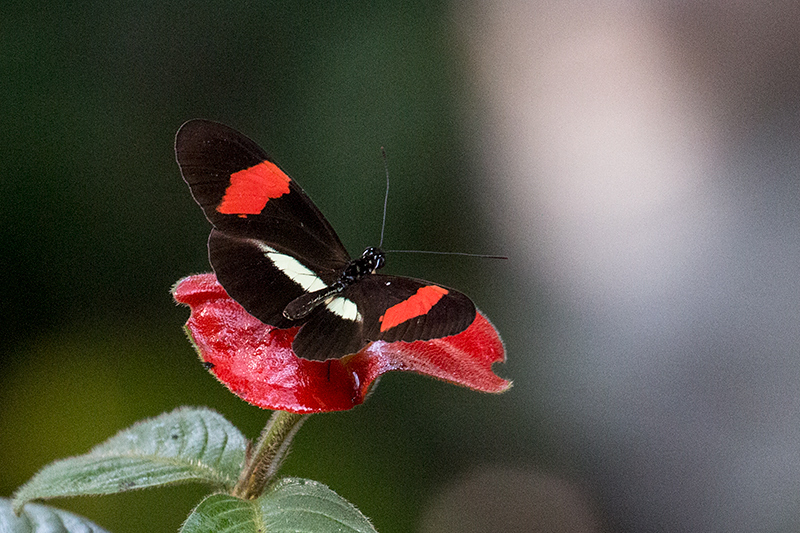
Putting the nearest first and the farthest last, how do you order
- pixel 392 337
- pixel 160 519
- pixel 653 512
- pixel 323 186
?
1. pixel 392 337
2. pixel 160 519
3. pixel 653 512
4. pixel 323 186

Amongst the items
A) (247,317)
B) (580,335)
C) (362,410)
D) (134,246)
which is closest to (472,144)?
(580,335)

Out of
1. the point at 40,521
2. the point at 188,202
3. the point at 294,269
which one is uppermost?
the point at 294,269

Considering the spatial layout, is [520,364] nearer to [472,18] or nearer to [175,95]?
[472,18]

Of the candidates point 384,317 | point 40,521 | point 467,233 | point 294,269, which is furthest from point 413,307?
point 467,233

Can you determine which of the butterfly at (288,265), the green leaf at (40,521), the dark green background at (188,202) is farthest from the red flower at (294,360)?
the dark green background at (188,202)

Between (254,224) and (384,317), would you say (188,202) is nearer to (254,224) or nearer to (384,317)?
(254,224)

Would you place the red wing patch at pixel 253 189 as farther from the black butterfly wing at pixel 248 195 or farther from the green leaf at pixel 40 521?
the green leaf at pixel 40 521

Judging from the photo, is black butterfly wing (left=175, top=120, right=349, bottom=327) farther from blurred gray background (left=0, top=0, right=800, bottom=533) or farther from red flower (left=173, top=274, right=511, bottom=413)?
blurred gray background (left=0, top=0, right=800, bottom=533)

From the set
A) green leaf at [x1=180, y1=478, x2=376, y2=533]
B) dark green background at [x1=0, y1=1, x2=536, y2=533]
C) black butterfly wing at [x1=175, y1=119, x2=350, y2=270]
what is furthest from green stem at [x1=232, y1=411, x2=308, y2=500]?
dark green background at [x1=0, y1=1, x2=536, y2=533]
